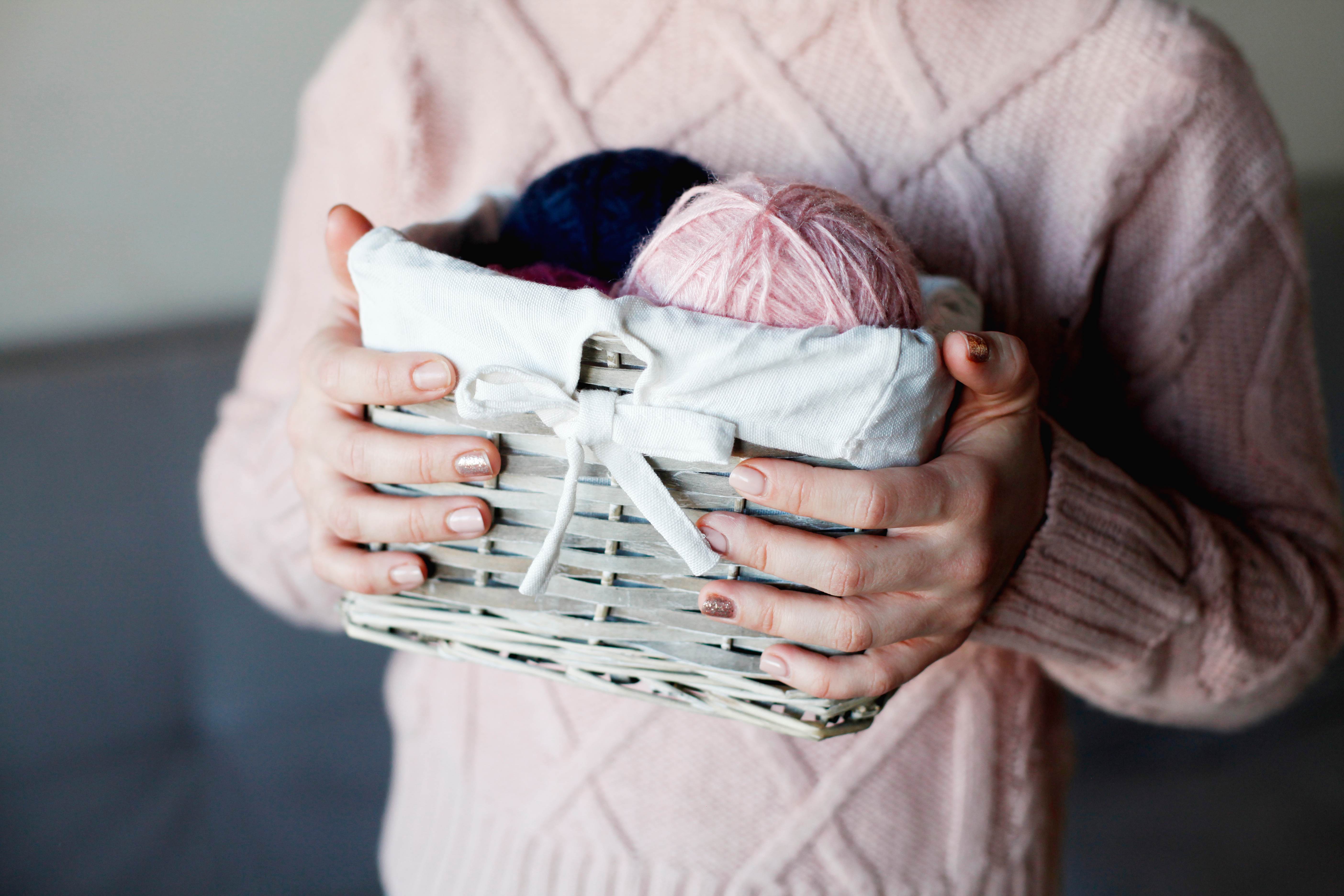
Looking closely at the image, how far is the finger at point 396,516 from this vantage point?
38 centimetres

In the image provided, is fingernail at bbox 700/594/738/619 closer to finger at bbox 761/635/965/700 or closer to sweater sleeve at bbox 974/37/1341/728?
finger at bbox 761/635/965/700

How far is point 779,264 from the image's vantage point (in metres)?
0.38

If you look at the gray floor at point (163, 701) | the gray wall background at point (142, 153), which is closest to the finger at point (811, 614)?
the gray floor at point (163, 701)

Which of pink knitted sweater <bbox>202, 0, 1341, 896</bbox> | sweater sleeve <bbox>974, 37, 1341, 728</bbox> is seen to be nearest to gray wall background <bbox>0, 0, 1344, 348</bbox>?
pink knitted sweater <bbox>202, 0, 1341, 896</bbox>

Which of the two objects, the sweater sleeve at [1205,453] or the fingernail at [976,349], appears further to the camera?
the sweater sleeve at [1205,453]

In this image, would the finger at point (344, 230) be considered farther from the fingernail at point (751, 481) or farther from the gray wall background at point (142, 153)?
the gray wall background at point (142, 153)

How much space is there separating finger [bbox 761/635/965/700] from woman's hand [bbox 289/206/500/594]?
0.14 m

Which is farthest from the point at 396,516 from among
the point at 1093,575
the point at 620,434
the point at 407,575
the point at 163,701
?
the point at 163,701

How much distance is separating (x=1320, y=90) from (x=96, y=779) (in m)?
2.10

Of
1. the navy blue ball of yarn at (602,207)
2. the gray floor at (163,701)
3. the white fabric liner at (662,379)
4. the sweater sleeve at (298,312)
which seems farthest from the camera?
the gray floor at (163,701)

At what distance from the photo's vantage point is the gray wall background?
3.32ft

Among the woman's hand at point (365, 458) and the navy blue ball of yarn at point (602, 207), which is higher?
the navy blue ball of yarn at point (602, 207)

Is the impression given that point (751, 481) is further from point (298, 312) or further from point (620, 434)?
point (298, 312)

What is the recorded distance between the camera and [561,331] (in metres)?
0.34
